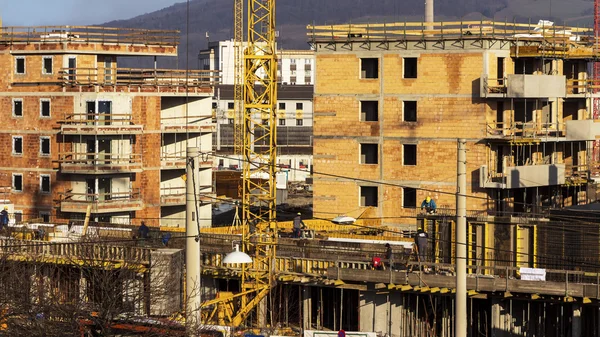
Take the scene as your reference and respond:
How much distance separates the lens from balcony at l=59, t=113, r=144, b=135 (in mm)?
79500

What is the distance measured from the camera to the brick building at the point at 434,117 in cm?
7656

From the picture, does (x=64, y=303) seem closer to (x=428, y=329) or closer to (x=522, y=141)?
(x=428, y=329)

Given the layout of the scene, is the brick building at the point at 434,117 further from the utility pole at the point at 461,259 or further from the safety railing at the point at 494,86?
the utility pole at the point at 461,259

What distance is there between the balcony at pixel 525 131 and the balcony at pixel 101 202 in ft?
66.8

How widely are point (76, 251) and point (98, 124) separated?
18.1 m

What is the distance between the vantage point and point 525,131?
78.2m

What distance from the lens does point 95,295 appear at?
57250 millimetres

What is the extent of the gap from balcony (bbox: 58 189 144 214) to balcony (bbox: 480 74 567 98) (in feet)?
67.6

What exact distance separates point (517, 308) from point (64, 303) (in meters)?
17.8

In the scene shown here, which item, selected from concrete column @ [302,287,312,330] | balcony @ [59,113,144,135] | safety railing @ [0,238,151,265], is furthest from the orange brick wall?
safety railing @ [0,238,151,265]

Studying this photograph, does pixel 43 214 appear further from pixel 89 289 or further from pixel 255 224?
pixel 89 289

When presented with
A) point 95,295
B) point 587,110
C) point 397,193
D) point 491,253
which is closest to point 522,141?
point 397,193

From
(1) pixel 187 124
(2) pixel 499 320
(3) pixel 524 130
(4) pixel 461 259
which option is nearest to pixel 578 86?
(3) pixel 524 130

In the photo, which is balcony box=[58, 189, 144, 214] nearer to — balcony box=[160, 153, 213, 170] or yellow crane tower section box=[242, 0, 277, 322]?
balcony box=[160, 153, 213, 170]
